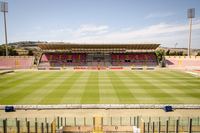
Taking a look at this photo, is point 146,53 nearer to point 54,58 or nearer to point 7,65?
point 54,58

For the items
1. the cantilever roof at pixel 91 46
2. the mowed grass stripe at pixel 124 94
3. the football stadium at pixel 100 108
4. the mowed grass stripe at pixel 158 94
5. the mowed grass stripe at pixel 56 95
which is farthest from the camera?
the cantilever roof at pixel 91 46

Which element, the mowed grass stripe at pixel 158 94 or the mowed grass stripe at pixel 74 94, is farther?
the mowed grass stripe at pixel 158 94

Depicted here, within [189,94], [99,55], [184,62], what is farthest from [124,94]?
[184,62]

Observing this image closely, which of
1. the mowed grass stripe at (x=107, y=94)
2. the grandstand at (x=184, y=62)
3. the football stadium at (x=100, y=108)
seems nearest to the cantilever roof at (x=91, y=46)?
the grandstand at (x=184, y=62)

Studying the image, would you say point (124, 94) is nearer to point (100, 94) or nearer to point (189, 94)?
point (100, 94)

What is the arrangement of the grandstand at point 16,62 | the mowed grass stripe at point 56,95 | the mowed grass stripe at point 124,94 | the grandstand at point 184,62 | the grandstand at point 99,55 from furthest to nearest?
1. the grandstand at point 99,55
2. the grandstand at point 16,62
3. the grandstand at point 184,62
4. the mowed grass stripe at point 124,94
5. the mowed grass stripe at point 56,95

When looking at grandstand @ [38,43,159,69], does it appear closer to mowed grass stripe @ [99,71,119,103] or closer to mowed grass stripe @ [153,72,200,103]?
mowed grass stripe @ [153,72,200,103]

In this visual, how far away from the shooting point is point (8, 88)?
34344 millimetres

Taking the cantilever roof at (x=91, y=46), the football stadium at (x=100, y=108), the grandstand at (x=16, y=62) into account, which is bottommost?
the football stadium at (x=100, y=108)

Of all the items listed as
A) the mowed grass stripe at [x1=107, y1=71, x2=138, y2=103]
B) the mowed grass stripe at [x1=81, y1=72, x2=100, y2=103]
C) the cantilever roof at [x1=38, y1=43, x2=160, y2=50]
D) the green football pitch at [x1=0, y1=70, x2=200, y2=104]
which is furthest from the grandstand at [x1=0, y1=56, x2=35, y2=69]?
the mowed grass stripe at [x1=107, y1=71, x2=138, y2=103]

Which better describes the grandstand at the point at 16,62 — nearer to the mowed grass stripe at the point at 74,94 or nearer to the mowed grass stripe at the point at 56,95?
the mowed grass stripe at the point at 56,95

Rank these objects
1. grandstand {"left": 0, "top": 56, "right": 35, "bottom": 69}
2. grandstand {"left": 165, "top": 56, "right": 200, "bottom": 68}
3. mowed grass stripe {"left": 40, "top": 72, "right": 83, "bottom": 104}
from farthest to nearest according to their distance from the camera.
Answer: grandstand {"left": 0, "top": 56, "right": 35, "bottom": 69}, grandstand {"left": 165, "top": 56, "right": 200, "bottom": 68}, mowed grass stripe {"left": 40, "top": 72, "right": 83, "bottom": 104}

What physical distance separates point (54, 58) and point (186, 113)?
61.5 metres

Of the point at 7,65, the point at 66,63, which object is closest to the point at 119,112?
the point at 66,63
